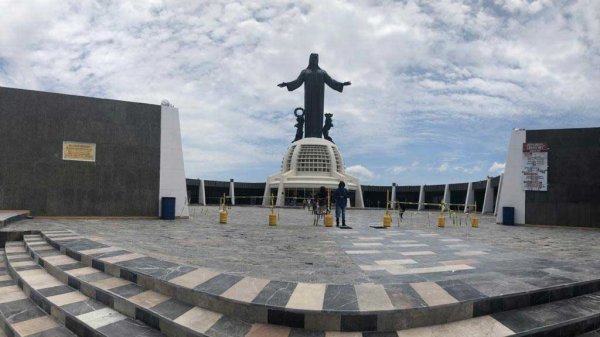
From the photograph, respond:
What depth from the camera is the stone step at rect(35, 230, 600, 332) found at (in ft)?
10.8

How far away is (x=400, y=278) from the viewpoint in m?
4.58

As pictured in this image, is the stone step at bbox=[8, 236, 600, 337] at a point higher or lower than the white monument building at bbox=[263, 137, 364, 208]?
lower

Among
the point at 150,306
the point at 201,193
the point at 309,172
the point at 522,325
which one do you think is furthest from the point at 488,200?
the point at 150,306

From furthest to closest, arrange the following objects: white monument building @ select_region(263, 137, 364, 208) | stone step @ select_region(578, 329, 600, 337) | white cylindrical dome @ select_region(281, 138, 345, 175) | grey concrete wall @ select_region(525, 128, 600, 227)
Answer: white cylindrical dome @ select_region(281, 138, 345, 175), white monument building @ select_region(263, 137, 364, 208), grey concrete wall @ select_region(525, 128, 600, 227), stone step @ select_region(578, 329, 600, 337)

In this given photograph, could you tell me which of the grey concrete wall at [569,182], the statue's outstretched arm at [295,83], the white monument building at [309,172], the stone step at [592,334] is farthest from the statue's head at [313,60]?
the stone step at [592,334]

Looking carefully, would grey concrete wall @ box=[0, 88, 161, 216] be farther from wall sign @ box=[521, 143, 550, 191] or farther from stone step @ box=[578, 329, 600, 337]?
wall sign @ box=[521, 143, 550, 191]

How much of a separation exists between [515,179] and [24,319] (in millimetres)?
19494

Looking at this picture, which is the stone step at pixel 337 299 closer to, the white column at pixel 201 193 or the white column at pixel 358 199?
the white column at pixel 201 193

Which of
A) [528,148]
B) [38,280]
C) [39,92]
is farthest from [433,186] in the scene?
[38,280]

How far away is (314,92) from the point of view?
178 feet

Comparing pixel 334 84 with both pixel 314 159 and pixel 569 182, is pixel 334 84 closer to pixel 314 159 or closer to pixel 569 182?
pixel 314 159

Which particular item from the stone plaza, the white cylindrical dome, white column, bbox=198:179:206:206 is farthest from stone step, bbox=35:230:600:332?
the white cylindrical dome

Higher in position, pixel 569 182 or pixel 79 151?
pixel 79 151

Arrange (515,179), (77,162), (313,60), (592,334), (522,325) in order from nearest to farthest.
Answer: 1. (522,325)
2. (592,334)
3. (77,162)
4. (515,179)
5. (313,60)
